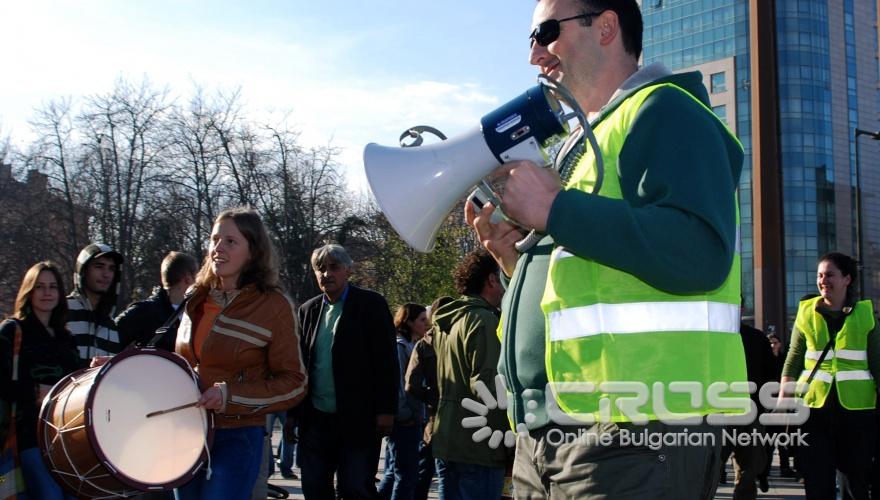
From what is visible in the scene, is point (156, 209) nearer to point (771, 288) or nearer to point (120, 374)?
point (771, 288)

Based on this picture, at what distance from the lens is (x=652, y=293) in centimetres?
222

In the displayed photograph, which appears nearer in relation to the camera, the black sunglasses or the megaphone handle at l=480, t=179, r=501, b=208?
the megaphone handle at l=480, t=179, r=501, b=208

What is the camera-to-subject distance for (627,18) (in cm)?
266

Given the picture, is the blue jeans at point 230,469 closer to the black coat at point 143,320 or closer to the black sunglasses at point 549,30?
the black coat at point 143,320

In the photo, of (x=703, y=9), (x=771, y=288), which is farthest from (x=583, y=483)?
(x=703, y=9)

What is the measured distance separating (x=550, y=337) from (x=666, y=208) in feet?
1.44

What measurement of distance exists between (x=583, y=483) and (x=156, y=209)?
32.3 metres

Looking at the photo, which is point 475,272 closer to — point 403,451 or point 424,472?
point 403,451

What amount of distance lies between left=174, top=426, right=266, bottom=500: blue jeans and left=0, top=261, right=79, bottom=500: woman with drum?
1364mm

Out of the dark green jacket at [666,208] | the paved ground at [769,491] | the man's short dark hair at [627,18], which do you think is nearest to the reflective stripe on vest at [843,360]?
the paved ground at [769,491]

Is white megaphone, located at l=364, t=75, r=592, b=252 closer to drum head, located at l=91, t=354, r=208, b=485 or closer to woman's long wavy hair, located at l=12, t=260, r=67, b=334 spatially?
drum head, located at l=91, t=354, r=208, b=485

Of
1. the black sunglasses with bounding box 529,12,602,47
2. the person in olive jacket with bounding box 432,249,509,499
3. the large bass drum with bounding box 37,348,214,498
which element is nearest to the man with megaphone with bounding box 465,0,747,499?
the black sunglasses with bounding box 529,12,602,47

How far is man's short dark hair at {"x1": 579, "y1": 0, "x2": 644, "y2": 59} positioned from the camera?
103 inches

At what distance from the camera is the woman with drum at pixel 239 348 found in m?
4.63
